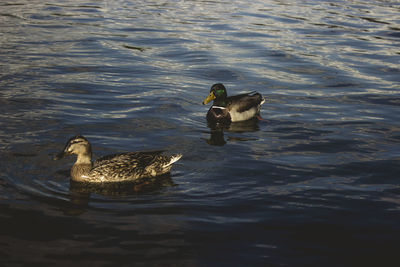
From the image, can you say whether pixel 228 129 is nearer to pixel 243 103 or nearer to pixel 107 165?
pixel 243 103

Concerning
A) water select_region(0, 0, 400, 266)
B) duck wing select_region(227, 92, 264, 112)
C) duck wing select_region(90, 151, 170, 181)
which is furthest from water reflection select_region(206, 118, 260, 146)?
duck wing select_region(90, 151, 170, 181)

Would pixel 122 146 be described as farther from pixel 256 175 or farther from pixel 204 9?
pixel 204 9

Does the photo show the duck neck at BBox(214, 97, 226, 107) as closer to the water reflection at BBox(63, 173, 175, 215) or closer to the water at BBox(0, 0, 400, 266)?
the water at BBox(0, 0, 400, 266)

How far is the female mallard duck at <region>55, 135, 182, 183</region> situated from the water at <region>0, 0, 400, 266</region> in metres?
0.26

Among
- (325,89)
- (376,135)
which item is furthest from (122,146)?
(325,89)

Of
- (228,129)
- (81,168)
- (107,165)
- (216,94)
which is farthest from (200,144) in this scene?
(81,168)

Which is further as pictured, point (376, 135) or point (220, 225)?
point (376, 135)

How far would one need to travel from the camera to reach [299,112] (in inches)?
551

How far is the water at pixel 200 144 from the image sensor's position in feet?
24.7

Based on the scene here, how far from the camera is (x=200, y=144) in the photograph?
460 inches

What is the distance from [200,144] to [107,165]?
2808 mm

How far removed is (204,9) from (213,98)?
1823cm

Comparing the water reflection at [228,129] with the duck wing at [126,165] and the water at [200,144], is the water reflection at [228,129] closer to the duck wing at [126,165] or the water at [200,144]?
the water at [200,144]

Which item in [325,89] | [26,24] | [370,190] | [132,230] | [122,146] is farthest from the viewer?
[26,24]
